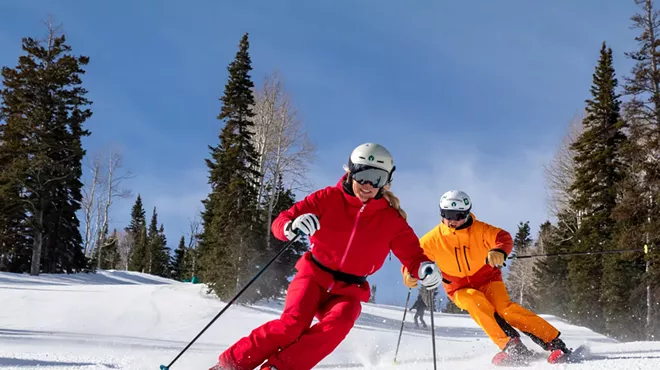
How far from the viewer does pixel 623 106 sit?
17.2 m

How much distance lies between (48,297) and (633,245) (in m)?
18.4

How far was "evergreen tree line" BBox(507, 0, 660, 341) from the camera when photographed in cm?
1661

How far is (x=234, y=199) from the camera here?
20.4 meters

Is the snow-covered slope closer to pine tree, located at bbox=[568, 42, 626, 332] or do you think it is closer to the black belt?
the black belt

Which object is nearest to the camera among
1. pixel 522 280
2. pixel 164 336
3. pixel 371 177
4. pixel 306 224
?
pixel 306 224

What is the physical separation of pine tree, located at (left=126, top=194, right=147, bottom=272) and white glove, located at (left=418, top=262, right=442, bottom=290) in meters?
56.7

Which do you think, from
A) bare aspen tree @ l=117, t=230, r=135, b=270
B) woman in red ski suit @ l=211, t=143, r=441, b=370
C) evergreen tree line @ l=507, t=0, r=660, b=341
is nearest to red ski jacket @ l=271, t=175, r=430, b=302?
woman in red ski suit @ l=211, t=143, r=441, b=370

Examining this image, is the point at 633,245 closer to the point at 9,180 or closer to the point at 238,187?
the point at 238,187

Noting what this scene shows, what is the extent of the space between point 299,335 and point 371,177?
120 cm

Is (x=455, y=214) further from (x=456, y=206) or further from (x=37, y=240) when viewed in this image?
(x=37, y=240)

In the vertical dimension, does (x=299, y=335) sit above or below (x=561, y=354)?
above

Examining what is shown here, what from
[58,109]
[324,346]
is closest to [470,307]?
[324,346]

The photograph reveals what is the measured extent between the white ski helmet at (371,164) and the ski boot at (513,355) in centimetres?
241

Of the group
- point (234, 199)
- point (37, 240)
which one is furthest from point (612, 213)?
point (37, 240)
